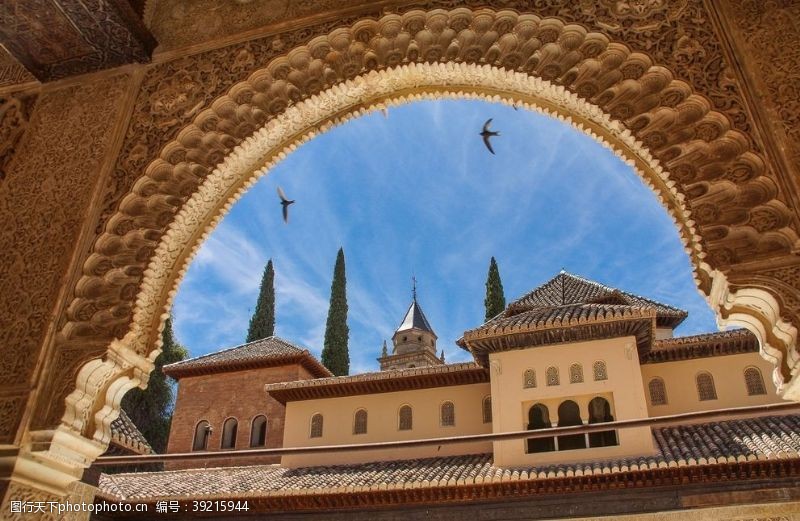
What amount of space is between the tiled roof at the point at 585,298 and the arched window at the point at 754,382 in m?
2.46

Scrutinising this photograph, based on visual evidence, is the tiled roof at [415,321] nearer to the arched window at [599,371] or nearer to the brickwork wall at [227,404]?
the brickwork wall at [227,404]

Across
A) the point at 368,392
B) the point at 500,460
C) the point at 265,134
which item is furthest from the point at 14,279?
the point at 368,392

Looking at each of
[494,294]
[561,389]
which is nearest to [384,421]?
[561,389]

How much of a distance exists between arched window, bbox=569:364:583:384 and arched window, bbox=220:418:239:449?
930 cm

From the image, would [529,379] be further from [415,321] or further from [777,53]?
[415,321]

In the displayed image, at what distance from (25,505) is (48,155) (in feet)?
6.31

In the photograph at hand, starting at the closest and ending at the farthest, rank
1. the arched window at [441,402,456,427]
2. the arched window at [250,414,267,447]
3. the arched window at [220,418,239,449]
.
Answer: the arched window at [441,402,456,427] → the arched window at [250,414,267,447] → the arched window at [220,418,239,449]

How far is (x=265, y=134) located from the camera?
145 inches

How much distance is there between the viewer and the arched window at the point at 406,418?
12.9 metres

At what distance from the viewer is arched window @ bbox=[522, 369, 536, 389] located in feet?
37.4

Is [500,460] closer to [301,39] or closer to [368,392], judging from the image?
[368,392]

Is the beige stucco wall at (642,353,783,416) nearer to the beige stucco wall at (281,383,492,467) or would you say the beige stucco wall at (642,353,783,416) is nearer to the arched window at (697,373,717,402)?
the arched window at (697,373,717,402)

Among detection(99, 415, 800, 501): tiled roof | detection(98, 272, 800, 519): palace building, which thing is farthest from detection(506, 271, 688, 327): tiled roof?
detection(99, 415, 800, 501): tiled roof

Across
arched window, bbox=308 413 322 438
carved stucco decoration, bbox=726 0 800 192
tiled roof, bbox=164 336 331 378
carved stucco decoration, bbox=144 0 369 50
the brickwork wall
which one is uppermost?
tiled roof, bbox=164 336 331 378
